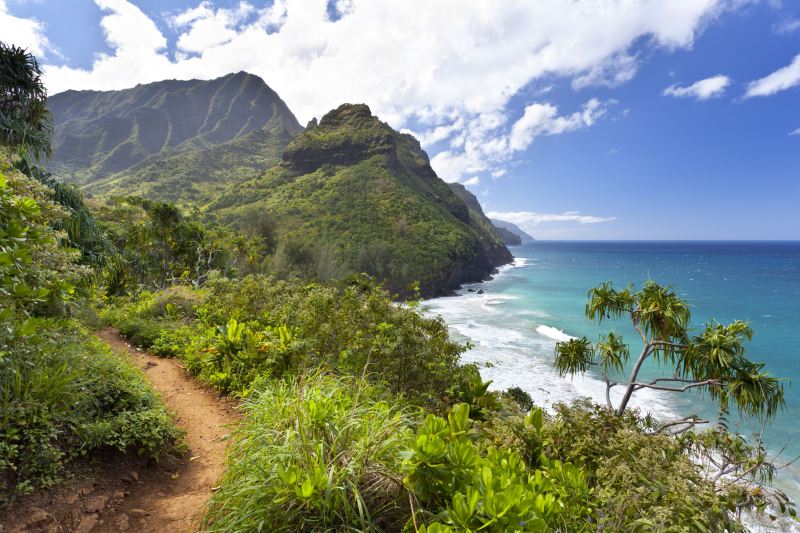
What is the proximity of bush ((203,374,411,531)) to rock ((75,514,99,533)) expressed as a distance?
93 cm

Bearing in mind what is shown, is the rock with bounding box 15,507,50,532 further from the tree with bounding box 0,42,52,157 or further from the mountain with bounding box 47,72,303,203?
the mountain with bounding box 47,72,303,203

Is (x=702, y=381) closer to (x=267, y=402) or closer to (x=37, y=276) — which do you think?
(x=267, y=402)

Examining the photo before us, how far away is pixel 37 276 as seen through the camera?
363cm

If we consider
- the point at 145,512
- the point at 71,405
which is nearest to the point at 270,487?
the point at 145,512

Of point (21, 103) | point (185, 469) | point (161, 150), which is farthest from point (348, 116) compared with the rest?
point (185, 469)

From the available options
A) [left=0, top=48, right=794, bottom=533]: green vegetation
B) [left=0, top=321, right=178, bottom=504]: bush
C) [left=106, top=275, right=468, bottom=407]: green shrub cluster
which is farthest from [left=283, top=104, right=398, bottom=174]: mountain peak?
[left=0, top=321, right=178, bottom=504]: bush

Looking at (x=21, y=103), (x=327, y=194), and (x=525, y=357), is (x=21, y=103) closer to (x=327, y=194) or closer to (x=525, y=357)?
(x=525, y=357)

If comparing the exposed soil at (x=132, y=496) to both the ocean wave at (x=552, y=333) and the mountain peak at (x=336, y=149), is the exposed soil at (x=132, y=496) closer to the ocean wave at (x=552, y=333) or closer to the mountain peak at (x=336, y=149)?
the ocean wave at (x=552, y=333)

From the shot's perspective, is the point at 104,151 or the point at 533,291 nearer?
the point at 533,291

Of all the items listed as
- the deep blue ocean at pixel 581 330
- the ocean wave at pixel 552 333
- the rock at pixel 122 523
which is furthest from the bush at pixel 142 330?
the ocean wave at pixel 552 333

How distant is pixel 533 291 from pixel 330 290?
56.8 metres

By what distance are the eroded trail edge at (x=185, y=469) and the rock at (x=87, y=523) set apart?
0.05 metres

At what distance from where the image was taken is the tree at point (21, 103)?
7.95m

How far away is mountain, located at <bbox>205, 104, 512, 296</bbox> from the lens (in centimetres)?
5053
